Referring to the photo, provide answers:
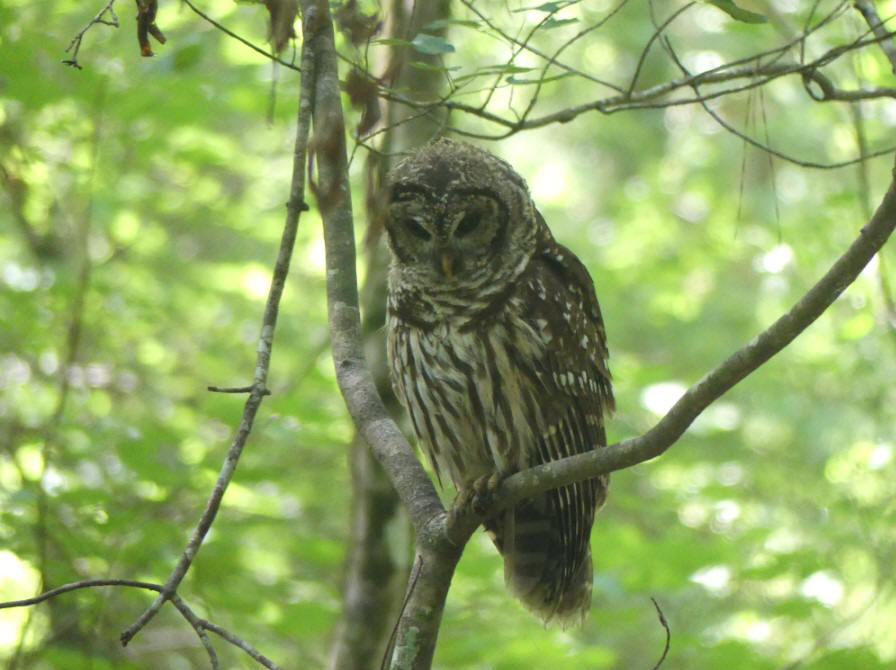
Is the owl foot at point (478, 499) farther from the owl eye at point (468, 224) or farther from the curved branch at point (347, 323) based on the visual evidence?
the owl eye at point (468, 224)

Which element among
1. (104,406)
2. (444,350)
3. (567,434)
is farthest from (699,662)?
(104,406)

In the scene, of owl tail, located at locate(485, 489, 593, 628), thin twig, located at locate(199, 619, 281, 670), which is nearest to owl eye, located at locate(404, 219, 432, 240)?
owl tail, located at locate(485, 489, 593, 628)

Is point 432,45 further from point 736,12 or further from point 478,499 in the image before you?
point 478,499

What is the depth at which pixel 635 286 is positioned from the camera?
7.91 m

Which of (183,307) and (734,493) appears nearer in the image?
(734,493)

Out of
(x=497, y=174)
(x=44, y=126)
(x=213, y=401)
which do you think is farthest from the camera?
(x=44, y=126)

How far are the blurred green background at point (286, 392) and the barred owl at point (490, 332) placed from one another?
46 centimetres

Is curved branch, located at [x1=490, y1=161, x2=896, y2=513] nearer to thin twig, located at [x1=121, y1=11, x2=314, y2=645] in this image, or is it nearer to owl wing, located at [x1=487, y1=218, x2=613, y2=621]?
thin twig, located at [x1=121, y1=11, x2=314, y2=645]

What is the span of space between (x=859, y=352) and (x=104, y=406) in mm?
5317

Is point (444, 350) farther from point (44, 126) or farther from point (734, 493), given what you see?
point (44, 126)

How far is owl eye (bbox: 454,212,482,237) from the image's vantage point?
3256 mm

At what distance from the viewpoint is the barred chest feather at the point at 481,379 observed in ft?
10.1

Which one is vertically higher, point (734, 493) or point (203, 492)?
point (734, 493)

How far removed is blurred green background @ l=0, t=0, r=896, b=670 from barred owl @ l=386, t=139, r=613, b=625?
462 mm
